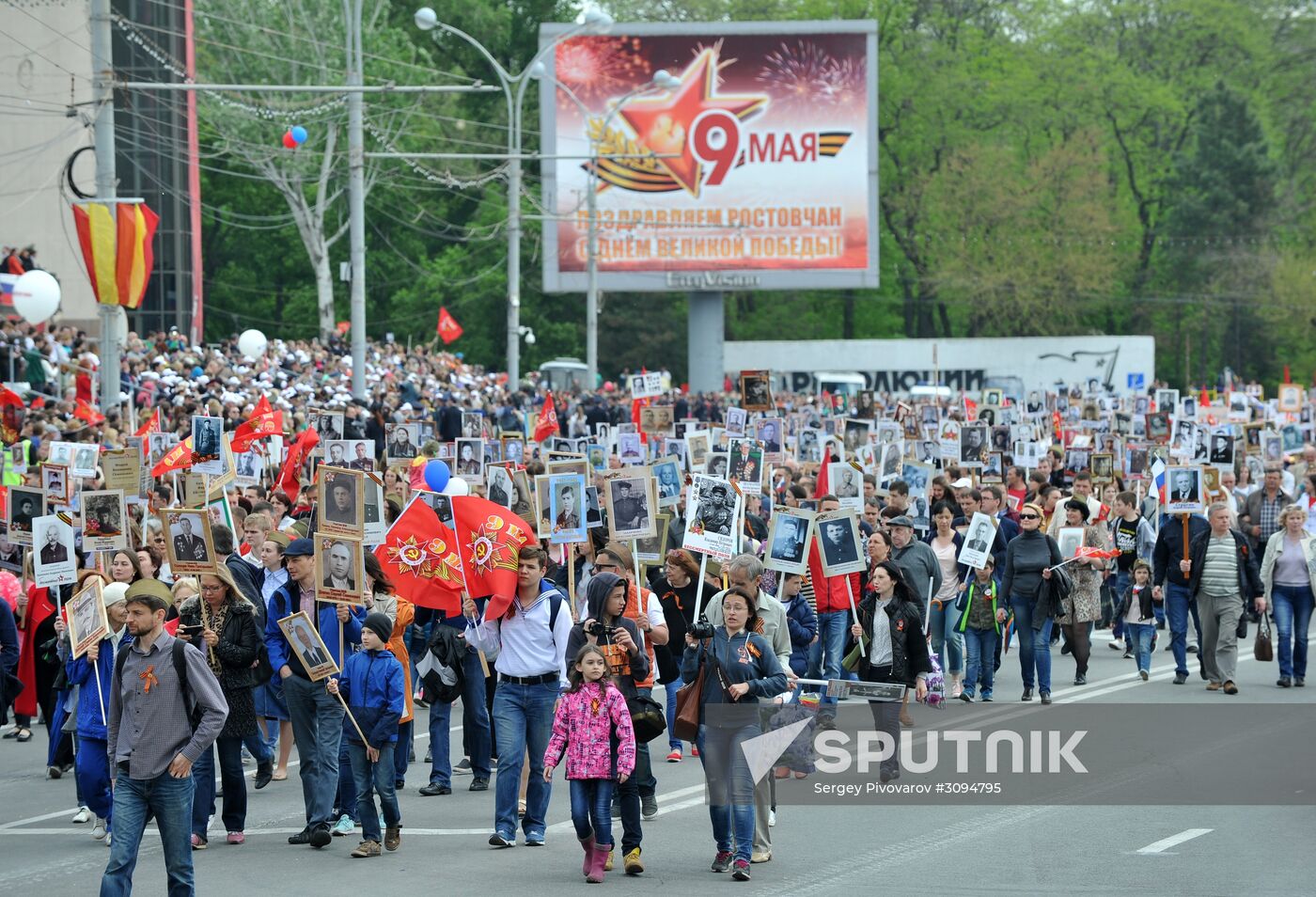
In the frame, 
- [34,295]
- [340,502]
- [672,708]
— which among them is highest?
[34,295]

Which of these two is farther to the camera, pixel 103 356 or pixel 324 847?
pixel 103 356

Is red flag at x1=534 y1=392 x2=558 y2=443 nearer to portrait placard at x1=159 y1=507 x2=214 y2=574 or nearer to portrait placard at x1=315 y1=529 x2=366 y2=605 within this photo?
portrait placard at x1=159 y1=507 x2=214 y2=574

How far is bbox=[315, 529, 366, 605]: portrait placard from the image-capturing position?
1111 cm

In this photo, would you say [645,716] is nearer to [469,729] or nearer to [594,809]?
[594,809]

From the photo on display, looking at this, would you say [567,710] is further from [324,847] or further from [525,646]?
[324,847]

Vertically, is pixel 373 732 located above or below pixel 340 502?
below

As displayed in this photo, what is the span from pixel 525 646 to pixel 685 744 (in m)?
3.41

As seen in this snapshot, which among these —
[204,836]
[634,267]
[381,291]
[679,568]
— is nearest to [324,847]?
[204,836]

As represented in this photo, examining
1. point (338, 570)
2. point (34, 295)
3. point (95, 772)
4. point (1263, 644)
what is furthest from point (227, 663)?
point (34, 295)

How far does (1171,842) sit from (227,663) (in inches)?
202

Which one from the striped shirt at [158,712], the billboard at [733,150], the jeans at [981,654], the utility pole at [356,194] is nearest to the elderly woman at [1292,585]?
the jeans at [981,654]

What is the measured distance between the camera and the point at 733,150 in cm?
5603

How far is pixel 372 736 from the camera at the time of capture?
34.5 feet

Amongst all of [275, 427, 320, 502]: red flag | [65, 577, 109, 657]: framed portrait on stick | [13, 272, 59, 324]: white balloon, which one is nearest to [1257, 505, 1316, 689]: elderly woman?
[275, 427, 320, 502]: red flag
